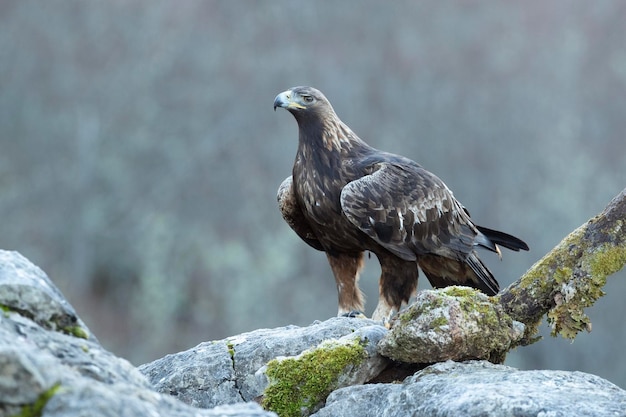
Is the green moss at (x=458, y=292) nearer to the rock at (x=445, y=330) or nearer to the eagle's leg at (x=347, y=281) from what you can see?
the rock at (x=445, y=330)

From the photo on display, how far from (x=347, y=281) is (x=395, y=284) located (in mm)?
476

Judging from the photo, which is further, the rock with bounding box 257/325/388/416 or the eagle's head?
the eagle's head

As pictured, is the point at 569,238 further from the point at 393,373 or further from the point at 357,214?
the point at 357,214

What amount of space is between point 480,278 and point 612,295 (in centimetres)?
2834

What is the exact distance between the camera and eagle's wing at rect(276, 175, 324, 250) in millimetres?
7574

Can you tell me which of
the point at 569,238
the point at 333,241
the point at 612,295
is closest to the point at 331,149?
the point at 333,241

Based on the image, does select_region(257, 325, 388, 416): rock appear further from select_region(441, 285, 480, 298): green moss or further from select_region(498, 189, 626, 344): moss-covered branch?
select_region(498, 189, 626, 344): moss-covered branch

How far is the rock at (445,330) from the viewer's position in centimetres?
451

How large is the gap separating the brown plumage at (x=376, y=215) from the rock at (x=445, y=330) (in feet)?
7.05

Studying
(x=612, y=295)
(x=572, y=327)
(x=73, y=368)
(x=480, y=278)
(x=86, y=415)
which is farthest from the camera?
(x=612, y=295)

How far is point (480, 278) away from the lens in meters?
7.25

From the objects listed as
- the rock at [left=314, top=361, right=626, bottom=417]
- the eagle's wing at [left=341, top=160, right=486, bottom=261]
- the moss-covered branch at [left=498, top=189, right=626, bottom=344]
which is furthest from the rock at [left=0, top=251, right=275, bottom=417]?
the eagle's wing at [left=341, top=160, right=486, bottom=261]

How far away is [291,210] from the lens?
7633 millimetres

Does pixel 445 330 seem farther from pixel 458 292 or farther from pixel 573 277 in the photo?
pixel 573 277
